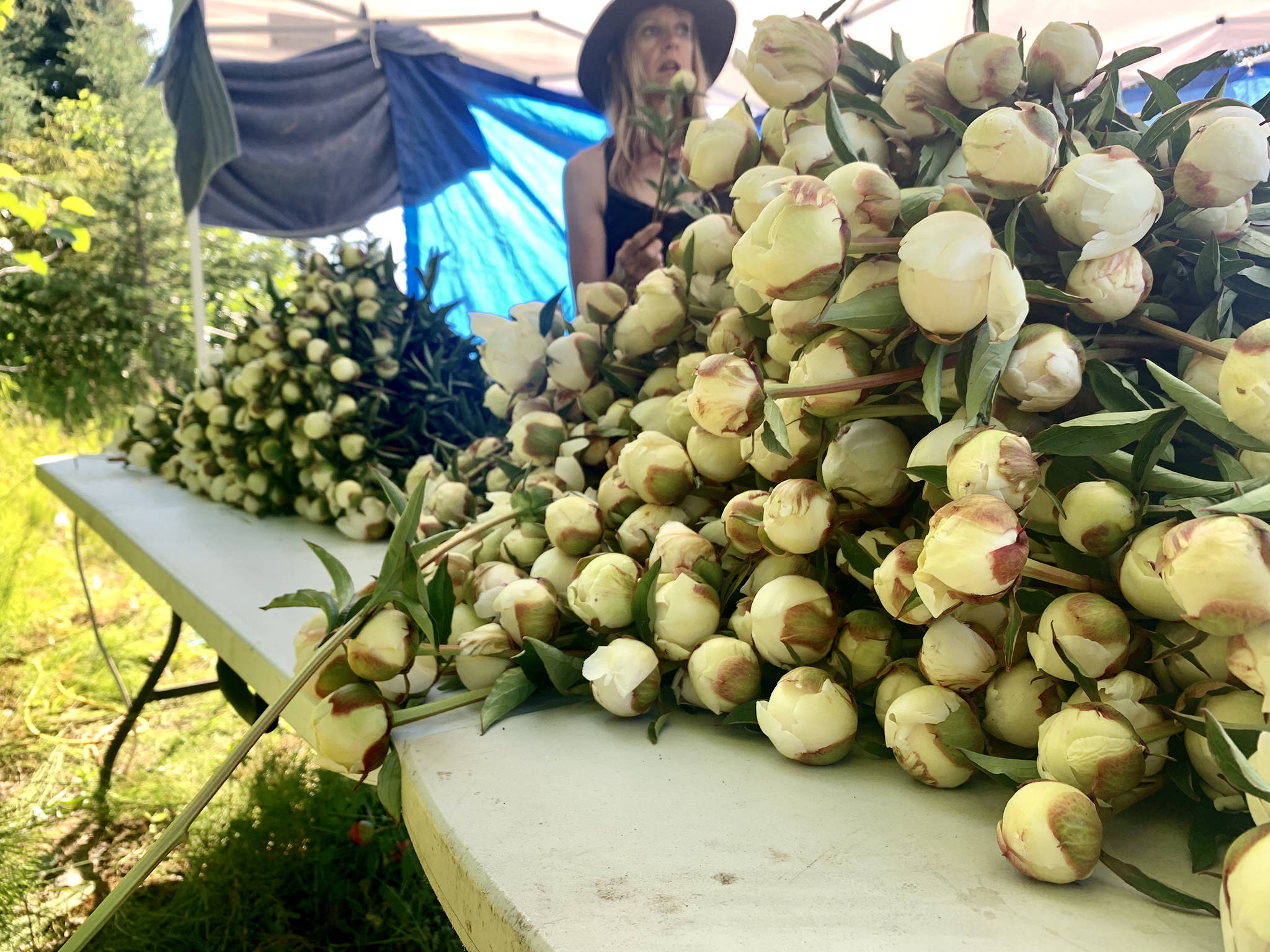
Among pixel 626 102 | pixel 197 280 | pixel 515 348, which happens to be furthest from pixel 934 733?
pixel 197 280

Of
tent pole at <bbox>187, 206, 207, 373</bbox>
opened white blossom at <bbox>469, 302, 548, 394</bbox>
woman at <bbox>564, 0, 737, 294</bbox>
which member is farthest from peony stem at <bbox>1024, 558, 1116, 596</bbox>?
tent pole at <bbox>187, 206, 207, 373</bbox>

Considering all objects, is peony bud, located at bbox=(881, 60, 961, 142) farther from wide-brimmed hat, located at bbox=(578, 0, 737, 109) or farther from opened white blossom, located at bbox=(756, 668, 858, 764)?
wide-brimmed hat, located at bbox=(578, 0, 737, 109)

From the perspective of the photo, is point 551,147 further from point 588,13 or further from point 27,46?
point 27,46

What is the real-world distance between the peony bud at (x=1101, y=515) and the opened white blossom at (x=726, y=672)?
0.43 ft

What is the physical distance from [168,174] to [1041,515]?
662 cm

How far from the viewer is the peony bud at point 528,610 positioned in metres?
0.38

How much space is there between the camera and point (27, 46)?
5.00 m

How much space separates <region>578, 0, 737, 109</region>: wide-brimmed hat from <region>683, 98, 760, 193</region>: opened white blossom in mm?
1388

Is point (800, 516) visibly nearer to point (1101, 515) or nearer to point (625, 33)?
point (1101, 515)

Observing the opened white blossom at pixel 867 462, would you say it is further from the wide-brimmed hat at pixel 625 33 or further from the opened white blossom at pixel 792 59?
the wide-brimmed hat at pixel 625 33

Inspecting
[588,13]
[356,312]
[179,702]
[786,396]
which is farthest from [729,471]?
[588,13]

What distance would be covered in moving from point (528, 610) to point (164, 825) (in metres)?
1.22

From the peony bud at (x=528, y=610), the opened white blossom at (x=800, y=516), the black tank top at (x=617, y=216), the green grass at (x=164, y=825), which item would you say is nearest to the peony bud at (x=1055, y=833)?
the opened white blossom at (x=800, y=516)

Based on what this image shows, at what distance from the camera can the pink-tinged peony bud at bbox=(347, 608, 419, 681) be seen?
0.35 m
